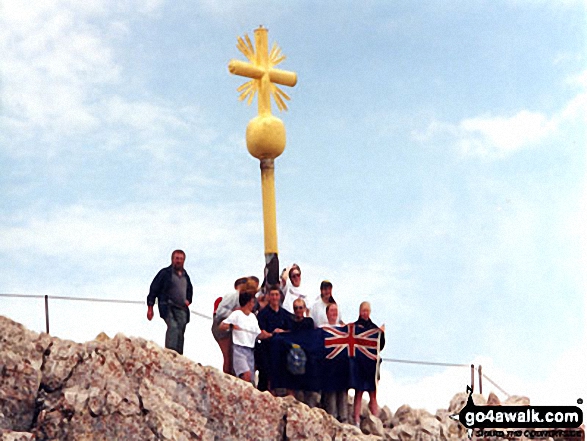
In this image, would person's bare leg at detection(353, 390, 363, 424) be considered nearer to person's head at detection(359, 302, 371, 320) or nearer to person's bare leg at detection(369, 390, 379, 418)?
person's bare leg at detection(369, 390, 379, 418)

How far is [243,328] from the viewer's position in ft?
73.0

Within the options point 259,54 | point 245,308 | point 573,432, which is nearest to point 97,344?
point 245,308

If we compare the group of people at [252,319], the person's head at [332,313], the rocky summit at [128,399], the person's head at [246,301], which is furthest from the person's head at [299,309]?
the rocky summit at [128,399]

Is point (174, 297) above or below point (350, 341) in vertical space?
above

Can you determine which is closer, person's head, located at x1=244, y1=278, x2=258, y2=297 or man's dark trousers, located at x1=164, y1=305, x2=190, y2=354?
person's head, located at x1=244, y1=278, x2=258, y2=297

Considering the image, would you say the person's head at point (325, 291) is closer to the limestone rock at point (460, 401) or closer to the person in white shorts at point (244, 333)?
the person in white shorts at point (244, 333)

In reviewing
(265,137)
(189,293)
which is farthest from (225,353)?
(265,137)

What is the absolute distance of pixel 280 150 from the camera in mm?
25188

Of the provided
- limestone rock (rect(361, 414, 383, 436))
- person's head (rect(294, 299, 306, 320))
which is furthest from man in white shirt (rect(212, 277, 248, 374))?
limestone rock (rect(361, 414, 383, 436))

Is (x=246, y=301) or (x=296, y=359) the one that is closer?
(x=246, y=301)

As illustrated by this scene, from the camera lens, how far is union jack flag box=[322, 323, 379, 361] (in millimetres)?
23188

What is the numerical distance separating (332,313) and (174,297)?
8.53 feet

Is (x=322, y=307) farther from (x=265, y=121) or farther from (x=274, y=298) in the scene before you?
(x=265, y=121)

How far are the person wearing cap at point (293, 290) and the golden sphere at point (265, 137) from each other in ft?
7.90
